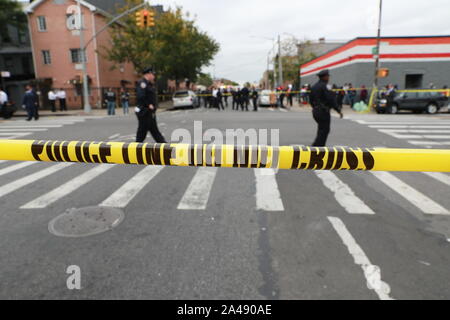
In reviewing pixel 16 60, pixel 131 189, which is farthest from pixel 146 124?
pixel 16 60

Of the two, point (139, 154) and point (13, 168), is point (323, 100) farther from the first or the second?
point (13, 168)

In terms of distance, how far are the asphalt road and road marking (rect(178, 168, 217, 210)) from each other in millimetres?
40

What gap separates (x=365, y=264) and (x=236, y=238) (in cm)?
134

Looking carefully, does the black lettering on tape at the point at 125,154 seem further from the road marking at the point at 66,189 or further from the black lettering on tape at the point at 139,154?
the road marking at the point at 66,189

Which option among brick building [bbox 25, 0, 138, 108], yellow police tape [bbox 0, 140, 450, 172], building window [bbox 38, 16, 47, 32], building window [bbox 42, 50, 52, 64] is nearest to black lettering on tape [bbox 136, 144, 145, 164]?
yellow police tape [bbox 0, 140, 450, 172]

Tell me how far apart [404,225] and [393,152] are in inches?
72.7

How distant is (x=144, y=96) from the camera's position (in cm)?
Result: 770

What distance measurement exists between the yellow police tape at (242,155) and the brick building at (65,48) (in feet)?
98.5

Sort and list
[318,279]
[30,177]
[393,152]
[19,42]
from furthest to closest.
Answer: [19,42] < [30,177] < [318,279] < [393,152]

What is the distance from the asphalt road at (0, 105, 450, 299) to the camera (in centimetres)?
284

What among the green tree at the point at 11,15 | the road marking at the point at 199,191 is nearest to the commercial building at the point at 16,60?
the green tree at the point at 11,15
